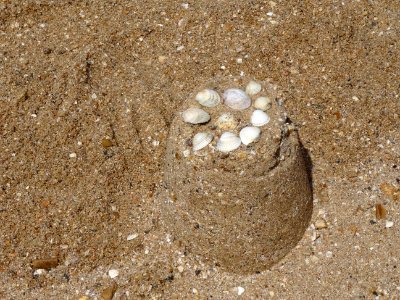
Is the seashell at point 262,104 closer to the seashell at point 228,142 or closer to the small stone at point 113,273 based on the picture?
the seashell at point 228,142

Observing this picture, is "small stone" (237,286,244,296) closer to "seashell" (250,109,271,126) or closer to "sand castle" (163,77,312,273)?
"sand castle" (163,77,312,273)

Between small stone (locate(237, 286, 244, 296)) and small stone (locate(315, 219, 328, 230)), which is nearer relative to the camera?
small stone (locate(237, 286, 244, 296))

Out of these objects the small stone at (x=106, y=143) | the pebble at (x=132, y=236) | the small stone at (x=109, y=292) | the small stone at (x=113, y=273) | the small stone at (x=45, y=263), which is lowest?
the small stone at (x=109, y=292)

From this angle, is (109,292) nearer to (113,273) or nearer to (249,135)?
(113,273)

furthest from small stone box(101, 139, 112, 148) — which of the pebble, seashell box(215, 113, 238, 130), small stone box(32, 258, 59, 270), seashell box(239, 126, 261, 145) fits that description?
seashell box(239, 126, 261, 145)

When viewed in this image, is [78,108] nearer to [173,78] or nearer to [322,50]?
[173,78]

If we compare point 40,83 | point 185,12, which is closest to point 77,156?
point 40,83

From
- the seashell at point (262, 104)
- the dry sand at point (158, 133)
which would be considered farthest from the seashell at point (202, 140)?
the dry sand at point (158, 133)
